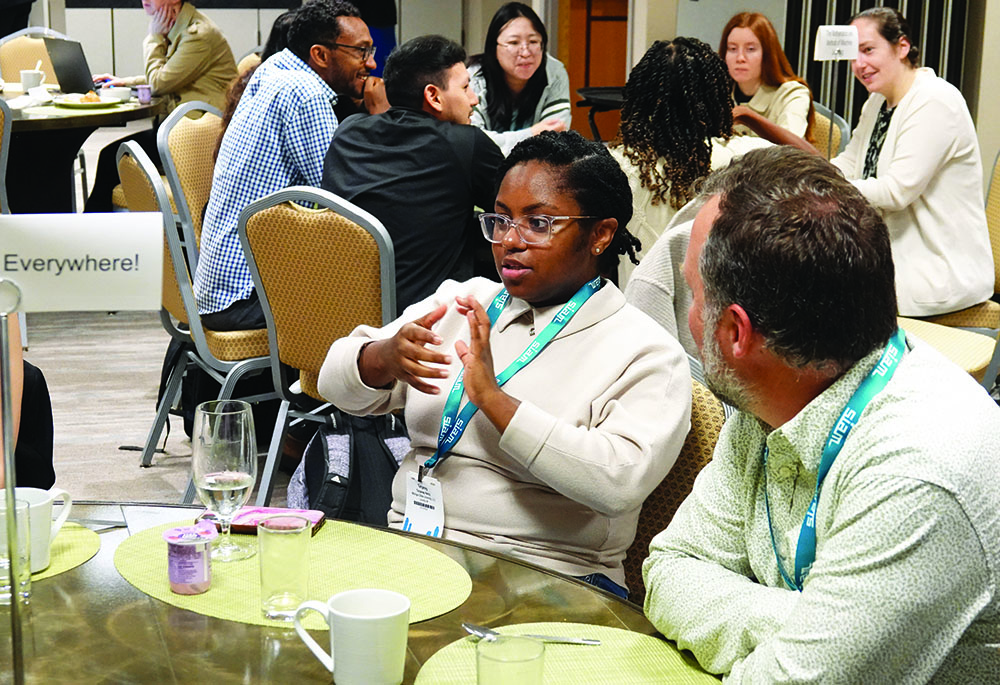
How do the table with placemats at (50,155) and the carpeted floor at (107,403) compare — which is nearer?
the carpeted floor at (107,403)

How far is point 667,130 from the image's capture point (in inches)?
122

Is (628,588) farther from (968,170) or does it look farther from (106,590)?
(968,170)

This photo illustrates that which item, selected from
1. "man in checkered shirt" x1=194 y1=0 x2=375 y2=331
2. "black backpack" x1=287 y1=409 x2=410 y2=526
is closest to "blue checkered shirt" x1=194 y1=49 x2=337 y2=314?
"man in checkered shirt" x1=194 y1=0 x2=375 y2=331

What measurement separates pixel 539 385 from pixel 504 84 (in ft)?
11.9

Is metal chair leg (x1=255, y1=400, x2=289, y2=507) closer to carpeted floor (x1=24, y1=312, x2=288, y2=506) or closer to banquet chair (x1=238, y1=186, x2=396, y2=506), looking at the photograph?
banquet chair (x1=238, y1=186, x2=396, y2=506)

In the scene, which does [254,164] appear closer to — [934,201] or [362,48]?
[362,48]

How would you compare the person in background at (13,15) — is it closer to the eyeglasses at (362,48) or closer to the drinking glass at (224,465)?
the eyeglasses at (362,48)

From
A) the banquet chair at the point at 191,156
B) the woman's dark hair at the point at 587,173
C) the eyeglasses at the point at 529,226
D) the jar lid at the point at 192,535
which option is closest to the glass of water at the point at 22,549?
the jar lid at the point at 192,535

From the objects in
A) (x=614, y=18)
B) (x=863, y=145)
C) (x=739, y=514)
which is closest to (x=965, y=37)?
(x=863, y=145)

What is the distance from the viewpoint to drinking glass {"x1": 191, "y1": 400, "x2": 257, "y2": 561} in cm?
148

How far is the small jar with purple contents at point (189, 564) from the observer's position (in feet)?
4.48

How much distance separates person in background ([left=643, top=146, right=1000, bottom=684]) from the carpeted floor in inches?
98.1

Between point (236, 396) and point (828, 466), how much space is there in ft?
9.20

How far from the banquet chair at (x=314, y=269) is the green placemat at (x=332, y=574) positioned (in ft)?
4.05
